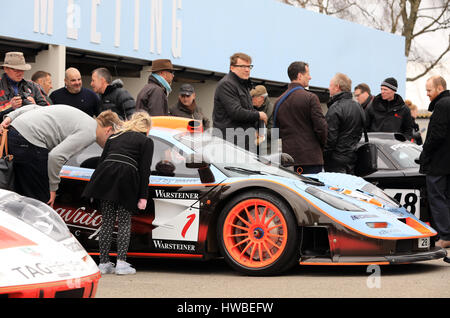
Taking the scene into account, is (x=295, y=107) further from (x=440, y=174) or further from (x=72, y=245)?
(x=72, y=245)

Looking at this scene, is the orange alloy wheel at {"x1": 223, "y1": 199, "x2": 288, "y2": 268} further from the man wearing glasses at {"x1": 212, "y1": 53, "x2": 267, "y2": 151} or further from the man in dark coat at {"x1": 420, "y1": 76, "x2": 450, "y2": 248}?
the man in dark coat at {"x1": 420, "y1": 76, "x2": 450, "y2": 248}

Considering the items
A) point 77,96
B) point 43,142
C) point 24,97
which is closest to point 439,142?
point 43,142

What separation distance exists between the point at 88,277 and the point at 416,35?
3836 centimetres

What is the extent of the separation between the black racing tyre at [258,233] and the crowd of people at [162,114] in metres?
0.80

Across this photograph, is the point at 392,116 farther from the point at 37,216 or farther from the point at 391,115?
the point at 37,216

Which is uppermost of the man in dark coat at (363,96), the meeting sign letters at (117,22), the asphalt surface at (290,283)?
the meeting sign letters at (117,22)

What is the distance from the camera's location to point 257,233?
6.41 metres

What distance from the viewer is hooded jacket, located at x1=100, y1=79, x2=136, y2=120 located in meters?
9.05

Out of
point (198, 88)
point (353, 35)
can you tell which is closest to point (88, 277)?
point (198, 88)

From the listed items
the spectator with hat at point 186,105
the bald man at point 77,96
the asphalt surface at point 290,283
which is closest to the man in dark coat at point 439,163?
the asphalt surface at point 290,283

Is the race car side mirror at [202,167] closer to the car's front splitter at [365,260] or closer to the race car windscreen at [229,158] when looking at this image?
the race car windscreen at [229,158]

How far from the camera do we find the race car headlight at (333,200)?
6.36m

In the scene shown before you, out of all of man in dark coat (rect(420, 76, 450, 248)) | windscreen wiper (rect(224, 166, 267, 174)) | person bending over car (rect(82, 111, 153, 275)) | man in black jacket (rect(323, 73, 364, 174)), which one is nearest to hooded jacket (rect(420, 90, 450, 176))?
man in dark coat (rect(420, 76, 450, 248))

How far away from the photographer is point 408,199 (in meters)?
8.55
